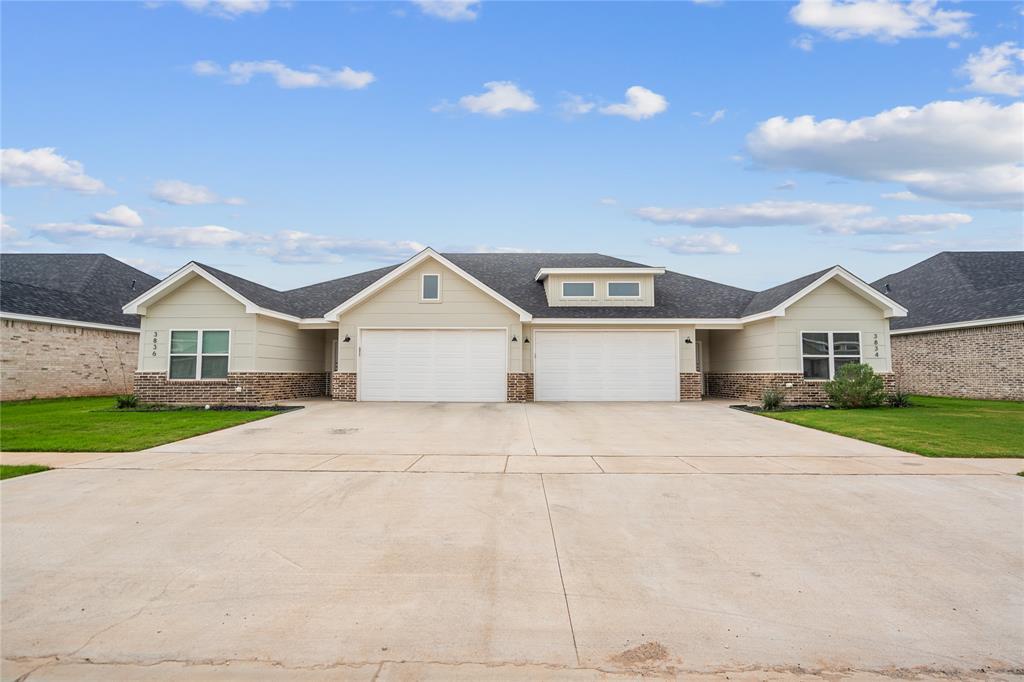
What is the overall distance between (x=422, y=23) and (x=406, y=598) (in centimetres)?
1568

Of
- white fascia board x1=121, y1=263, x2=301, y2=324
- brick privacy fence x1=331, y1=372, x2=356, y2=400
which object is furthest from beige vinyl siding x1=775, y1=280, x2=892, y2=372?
white fascia board x1=121, y1=263, x2=301, y2=324

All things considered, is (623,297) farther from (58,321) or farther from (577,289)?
(58,321)

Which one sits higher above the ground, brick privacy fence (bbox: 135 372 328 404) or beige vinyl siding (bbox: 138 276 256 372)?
beige vinyl siding (bbox: 138 276 256 372)

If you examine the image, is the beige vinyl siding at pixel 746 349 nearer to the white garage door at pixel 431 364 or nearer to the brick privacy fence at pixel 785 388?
the brick privacy fence at pixel 785 388

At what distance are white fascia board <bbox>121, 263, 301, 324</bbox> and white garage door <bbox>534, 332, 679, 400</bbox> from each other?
9.73 metres

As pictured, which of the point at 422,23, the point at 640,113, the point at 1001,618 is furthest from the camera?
the point at 640,113

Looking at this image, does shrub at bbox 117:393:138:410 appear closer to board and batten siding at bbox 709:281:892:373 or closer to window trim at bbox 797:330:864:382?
board and batten siding at bbox 709:281:892:373

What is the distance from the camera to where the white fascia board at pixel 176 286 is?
59.1 feet

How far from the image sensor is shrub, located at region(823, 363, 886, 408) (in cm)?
1720

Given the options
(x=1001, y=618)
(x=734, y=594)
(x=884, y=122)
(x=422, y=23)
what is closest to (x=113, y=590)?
Answer: (x=734, y=594)

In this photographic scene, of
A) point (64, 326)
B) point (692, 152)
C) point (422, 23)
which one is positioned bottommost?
point (64, 326)

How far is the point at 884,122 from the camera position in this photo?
1792 cm

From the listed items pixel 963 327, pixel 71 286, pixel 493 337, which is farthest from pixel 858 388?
pixel 71 286

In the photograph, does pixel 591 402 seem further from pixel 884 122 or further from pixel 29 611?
pixel 29 611
